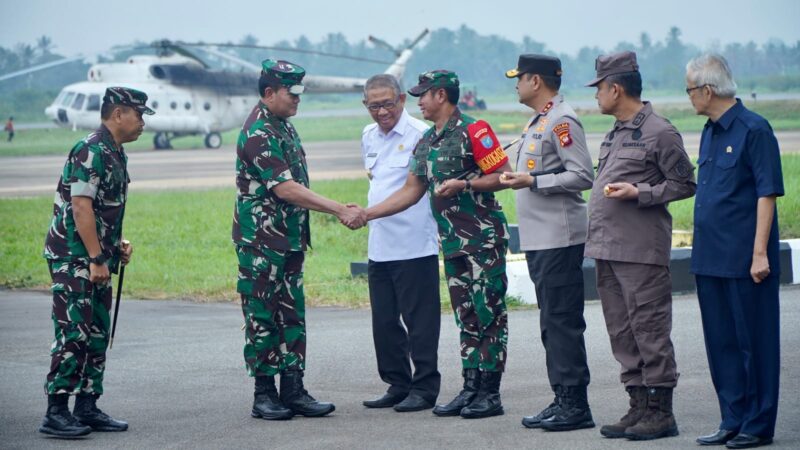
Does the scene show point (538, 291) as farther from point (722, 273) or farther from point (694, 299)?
point (694, 299)

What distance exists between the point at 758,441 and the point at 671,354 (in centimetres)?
55

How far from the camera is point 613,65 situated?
18.9ft

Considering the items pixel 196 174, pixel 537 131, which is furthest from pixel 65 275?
pixel 196 174

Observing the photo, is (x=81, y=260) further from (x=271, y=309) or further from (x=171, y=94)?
(x=171, y=94)

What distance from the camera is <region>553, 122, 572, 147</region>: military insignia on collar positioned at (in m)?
6.03

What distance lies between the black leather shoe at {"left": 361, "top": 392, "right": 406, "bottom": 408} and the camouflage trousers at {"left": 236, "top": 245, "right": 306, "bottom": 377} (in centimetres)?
42

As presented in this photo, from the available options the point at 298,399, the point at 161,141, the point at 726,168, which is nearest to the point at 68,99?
the point at 161,141

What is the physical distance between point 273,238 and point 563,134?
1662mm

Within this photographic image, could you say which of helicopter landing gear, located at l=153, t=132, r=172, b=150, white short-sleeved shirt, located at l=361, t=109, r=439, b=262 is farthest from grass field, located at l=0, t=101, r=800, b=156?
white short-sleeved shirt, located at l=361, t=109, r=439, b=262

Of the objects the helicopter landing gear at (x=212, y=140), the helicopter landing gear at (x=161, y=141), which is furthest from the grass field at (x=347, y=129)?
the helicopter landing gear at (x=212, y=140)

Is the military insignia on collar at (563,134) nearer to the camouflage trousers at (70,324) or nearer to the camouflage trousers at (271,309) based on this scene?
the camouflage trousers at (271,309)

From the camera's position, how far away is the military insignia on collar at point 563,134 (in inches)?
237

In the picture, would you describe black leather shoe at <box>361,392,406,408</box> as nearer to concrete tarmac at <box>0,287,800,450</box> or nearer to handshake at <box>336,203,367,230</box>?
concrete tarmac at <box>0,287,800,450</box>

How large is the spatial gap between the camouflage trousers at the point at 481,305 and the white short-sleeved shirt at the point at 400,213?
455mm
